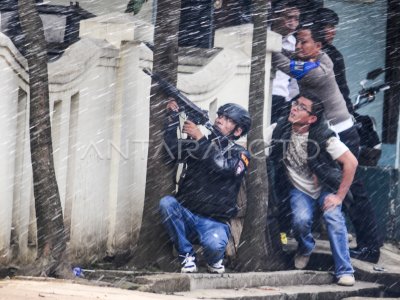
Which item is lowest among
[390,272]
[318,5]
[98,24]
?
[390,272]

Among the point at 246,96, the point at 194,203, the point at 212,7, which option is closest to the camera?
the point at 194,203

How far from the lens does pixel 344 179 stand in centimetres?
1134

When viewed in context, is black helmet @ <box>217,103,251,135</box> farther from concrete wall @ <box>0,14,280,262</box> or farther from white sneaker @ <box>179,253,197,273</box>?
white sneaker @ <box>179,253,197,273</box>

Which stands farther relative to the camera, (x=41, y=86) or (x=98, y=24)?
(x=98, y=24)

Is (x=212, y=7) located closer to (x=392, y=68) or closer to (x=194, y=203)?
(x=392, y=68)

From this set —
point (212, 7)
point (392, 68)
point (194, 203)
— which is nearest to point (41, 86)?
point (194, 203)

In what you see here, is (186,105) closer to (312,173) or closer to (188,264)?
(188,264)

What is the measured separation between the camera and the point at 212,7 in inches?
557

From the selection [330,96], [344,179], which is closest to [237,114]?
[344,179]

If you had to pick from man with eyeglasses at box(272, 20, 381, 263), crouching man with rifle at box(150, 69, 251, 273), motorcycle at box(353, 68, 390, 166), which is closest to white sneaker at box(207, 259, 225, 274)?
crouching man with rifle at box(150, 69, 251, 273)

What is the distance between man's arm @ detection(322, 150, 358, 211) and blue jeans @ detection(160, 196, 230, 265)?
1.35 m

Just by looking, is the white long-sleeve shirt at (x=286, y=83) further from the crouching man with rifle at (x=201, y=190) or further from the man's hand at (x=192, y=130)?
the man's hand at (x=192, y=130)

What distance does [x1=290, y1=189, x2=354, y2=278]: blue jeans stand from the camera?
37.0 feet

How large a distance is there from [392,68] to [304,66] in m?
3.23
